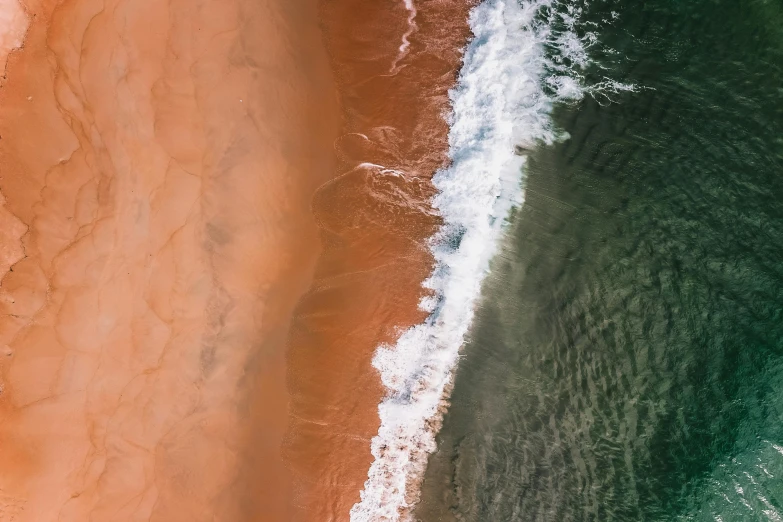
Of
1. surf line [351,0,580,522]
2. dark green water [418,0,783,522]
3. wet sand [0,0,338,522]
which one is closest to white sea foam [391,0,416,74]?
surf line [351,0,580,522]

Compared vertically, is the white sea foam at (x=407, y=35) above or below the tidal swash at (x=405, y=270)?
above

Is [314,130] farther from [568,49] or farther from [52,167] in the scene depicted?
[568,49]

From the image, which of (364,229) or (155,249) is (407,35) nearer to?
(364,229)

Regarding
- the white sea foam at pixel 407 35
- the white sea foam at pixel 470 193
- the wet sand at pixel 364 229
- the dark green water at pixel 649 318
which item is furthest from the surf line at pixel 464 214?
the white sea foam at pixel 407 35

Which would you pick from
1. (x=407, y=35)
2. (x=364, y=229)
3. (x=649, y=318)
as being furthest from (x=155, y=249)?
(x=649, y=318)

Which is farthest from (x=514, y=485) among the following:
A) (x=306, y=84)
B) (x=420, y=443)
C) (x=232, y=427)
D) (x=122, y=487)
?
(x=306, y=84)

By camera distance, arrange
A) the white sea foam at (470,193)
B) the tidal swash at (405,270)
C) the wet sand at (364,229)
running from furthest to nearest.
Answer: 1. the white sea foam at (470,193)
2. the wet sand at (364,229)
3. the tidal swash at (405,270)

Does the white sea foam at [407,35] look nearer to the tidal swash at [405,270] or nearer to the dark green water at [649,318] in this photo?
the tidal swash at [405,270]
